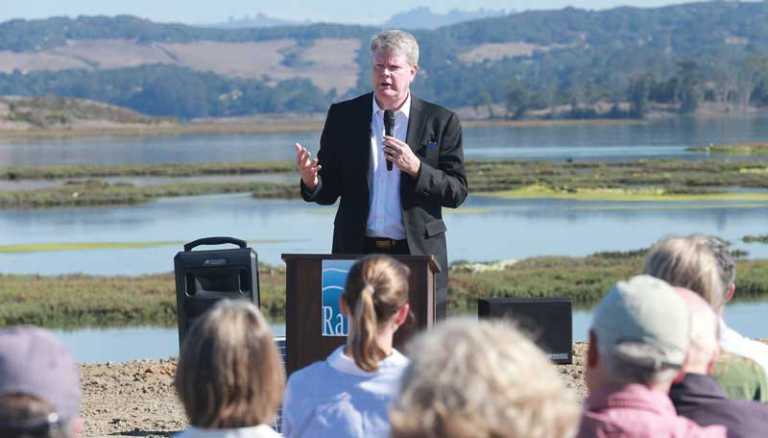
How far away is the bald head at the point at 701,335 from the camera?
3.79 meters

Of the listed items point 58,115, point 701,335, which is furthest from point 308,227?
point 58,115

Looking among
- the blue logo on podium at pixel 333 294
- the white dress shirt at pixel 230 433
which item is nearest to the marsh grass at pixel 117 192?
the blue logo on podium at pixel 333 294

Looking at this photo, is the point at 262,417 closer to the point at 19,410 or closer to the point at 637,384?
the point at 19,410

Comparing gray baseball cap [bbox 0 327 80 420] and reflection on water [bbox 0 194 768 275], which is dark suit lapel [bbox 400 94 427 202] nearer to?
gray baseball cap [bbox 0 327 80 420]

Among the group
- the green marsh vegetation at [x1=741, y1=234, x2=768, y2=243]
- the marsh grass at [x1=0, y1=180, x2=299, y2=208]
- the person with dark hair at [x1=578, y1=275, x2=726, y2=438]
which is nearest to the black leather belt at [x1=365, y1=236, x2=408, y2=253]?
the person with dark hair at [x1=578, y1=275, x2=726, y2=438]

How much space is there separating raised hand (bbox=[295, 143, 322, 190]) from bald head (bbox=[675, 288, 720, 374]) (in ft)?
8.20

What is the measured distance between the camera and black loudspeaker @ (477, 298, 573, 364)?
308 inches

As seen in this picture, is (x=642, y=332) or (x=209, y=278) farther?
(x=209, y=278)

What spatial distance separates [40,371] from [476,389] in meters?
1.03

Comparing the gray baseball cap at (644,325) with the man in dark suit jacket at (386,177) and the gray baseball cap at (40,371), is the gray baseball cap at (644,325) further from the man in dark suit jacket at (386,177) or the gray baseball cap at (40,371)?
the man in dark suit jacket at (386,177)

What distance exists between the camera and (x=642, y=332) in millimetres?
3322

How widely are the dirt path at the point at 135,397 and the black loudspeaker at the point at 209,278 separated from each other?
44.2 inches

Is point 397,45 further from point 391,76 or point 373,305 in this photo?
point 373,305

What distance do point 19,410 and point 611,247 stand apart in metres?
24.4
